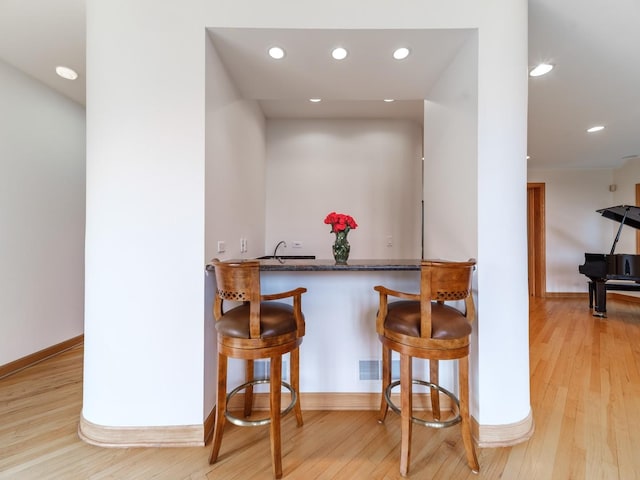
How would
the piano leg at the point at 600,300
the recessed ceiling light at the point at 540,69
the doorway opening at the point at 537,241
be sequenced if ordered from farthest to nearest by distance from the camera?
the doorway opening at the point at 537,241
the piano leg at the point at 600,300
the recessed ceiling light at the point at 540,69

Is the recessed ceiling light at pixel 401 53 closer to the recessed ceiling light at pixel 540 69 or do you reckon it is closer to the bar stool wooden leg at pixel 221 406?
the recessed ceiling light at pixel 540 69

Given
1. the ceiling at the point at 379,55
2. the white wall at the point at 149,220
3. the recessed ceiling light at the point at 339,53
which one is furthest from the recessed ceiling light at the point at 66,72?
the recessed ceiling light at the point at 339,53

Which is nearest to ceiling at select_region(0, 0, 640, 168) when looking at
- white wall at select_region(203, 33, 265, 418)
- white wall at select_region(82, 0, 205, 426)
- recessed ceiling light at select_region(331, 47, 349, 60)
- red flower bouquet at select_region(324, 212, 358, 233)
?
recessed ceiling light at select_region(331, 47, 349, 60)

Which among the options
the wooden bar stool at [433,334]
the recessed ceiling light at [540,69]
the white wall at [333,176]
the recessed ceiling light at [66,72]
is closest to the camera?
the wooden bar stool at [433,334]

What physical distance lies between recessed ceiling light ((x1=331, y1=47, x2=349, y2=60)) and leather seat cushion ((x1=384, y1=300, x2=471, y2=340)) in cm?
169

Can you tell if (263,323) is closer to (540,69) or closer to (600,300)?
(540,69)

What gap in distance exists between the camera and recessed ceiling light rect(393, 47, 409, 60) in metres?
1.74

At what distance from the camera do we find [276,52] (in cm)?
176

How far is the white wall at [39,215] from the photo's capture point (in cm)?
237

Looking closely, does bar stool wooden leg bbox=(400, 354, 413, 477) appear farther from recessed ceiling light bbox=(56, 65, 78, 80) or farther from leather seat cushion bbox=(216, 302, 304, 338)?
Result: recessed ceiling light bbox=(56, 65, 78, 80)

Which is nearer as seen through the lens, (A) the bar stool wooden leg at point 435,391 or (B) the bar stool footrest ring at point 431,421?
(B) the bar stool footrest ring at point 431,421

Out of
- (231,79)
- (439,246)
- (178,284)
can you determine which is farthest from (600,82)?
(178,284)

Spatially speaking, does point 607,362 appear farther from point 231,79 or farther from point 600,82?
point 231,79

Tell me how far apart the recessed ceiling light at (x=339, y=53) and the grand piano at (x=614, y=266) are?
186 inches
